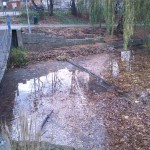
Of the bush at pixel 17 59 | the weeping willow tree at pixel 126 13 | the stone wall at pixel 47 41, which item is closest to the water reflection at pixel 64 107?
the bush at pixel 17 59

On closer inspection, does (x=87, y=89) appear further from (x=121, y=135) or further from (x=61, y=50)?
(x=61, y=50)

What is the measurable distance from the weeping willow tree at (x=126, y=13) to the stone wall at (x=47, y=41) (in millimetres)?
1737

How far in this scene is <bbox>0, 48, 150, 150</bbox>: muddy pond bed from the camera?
22.1 ft

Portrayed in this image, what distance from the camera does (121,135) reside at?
680cm

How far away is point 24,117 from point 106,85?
641cm

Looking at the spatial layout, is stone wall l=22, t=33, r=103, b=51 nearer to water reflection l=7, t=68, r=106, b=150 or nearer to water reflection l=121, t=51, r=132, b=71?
water reflection l=121, t=51, r=132, b=71

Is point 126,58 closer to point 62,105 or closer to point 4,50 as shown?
point 4,50

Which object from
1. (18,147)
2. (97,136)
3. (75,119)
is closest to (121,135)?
(97,136)

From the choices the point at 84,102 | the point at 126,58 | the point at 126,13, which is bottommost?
the point at 84,102

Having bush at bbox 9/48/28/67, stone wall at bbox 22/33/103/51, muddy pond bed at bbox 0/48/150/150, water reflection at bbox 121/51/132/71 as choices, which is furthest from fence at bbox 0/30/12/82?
water reflection at bbox 121/51/132/71

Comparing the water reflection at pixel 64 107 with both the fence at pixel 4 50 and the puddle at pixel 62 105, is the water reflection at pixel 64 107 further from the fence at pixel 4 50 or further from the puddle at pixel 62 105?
the fence at pixel 4 50

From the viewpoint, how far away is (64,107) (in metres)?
8.37

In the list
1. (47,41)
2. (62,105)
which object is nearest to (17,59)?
(47,41)

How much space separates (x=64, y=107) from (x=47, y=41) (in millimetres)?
8781
